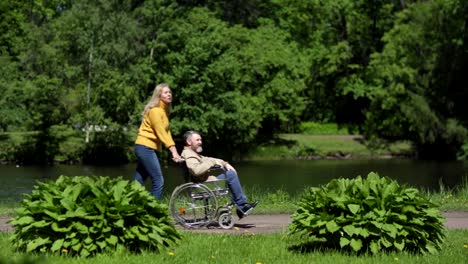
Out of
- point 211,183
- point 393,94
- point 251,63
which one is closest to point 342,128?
point 393,94

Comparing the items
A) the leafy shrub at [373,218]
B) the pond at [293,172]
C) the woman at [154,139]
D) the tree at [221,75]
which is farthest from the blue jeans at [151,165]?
the tree at [221,75]

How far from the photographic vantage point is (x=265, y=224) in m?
11.3

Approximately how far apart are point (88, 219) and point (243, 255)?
5.15ft

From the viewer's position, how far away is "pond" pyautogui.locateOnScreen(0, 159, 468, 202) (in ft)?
101

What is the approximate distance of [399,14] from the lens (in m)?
53.1

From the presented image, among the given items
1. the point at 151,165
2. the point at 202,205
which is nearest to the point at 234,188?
the point at 202,205

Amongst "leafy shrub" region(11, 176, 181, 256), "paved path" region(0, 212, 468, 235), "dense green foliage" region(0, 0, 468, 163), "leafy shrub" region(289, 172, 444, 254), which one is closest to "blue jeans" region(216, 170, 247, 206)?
"paved path" region(0, 212, 468, 235)

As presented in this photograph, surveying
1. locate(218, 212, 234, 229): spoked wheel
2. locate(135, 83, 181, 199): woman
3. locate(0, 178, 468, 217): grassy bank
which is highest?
locate(135, 83, 181, 199): woman

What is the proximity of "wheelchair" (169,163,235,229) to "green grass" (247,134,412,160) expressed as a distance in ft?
127

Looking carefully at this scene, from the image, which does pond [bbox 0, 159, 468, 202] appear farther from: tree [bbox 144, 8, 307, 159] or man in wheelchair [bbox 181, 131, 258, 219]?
man in wheelchair [bbox 181, 131, 258, 219]

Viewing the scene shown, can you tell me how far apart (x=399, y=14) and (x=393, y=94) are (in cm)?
586

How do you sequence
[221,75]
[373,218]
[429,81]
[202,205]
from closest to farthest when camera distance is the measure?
[373,218]
[202,205]
[221,75]
[429,81]

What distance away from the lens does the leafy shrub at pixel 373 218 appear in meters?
7.82

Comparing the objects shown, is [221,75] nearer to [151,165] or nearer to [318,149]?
[318,149]
